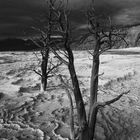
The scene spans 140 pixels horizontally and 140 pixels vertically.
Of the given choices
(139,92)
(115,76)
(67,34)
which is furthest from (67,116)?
(115,76)

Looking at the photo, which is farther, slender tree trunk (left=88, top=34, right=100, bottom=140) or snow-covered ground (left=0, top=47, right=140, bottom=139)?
snow-covered ground (left=0, top=47, right=140, bottom=139)

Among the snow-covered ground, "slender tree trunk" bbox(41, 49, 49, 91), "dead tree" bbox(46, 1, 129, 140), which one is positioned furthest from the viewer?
"slender tree trunk" bbox(41, 49, 49, 91)

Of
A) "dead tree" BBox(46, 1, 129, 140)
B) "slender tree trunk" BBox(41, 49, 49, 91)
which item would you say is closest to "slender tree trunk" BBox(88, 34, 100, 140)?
"dead tree" BBox(46, 1, 129, 140)

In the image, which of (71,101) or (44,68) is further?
(44,68)

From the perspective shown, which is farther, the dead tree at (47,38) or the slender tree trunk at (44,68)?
the slender tree trunk at (44,68)

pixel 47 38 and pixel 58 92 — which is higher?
pixel 47 38

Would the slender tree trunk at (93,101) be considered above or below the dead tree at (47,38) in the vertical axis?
below

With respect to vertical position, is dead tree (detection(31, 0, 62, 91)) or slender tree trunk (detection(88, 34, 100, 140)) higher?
dead tree (detection(31, 0, 62, 91))

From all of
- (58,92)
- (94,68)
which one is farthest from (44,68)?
(94,68)

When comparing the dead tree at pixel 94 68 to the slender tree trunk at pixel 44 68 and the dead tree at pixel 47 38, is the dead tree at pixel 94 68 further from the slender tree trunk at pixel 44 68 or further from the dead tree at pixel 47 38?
the slender tree trunk at pixel 44 68

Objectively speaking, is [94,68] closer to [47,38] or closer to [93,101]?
[93,101]

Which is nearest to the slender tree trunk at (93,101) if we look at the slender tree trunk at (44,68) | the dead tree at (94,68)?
the dead tree at (94,68)

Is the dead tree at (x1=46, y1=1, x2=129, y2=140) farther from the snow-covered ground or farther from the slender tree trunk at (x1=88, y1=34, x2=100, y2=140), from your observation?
the snow-covered ground

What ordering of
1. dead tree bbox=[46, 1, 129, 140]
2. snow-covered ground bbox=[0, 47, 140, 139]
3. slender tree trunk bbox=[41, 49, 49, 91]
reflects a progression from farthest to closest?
slender tree trunk bbox=[41, 49, 49, 91], snow-covered ground bbox=[0, 47, 140, 139], dead tree bbox=[46, 1, 129, 140]
